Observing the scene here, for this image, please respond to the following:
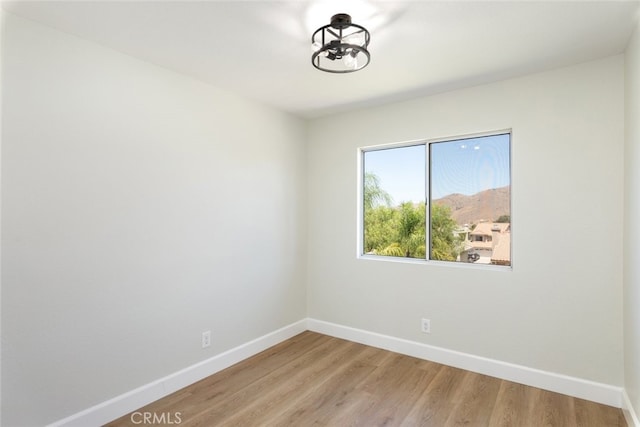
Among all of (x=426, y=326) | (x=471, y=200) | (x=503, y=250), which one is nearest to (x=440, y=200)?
(x=471, y=200)

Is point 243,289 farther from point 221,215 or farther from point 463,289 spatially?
point 463,289

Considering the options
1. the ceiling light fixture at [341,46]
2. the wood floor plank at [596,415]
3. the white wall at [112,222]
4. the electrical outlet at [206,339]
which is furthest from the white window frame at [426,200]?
the electrical outlet at [206,339]

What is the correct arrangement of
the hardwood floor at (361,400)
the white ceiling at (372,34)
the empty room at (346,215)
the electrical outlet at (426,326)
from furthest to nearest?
the electrical outlet at (426,326)
the hardwood floor at (361,400)
the empty room at (346,215)
the white ceiling at (372,34)

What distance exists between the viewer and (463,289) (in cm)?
296

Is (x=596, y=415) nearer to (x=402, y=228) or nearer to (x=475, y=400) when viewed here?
(x=475, y=400)

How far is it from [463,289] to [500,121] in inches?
60.3

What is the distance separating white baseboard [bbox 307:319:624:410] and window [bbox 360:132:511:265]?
87cm

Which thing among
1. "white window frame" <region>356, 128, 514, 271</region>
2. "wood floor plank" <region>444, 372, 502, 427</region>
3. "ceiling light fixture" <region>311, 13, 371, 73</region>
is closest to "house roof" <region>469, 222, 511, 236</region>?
"white window frame" <region>356, 128, 514, 271</region>

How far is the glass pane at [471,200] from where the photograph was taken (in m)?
2.88

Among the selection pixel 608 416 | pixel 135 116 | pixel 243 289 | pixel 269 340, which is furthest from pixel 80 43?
pixel 608 416

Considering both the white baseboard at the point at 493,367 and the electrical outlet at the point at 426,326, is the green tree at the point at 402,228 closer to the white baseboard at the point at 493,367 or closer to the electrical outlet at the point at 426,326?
the electrical outlet at the point at 426,326

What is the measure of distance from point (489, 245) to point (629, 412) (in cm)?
140

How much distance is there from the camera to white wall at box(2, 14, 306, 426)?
6.10 feet

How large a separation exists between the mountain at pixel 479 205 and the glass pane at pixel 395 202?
30 centimetres
